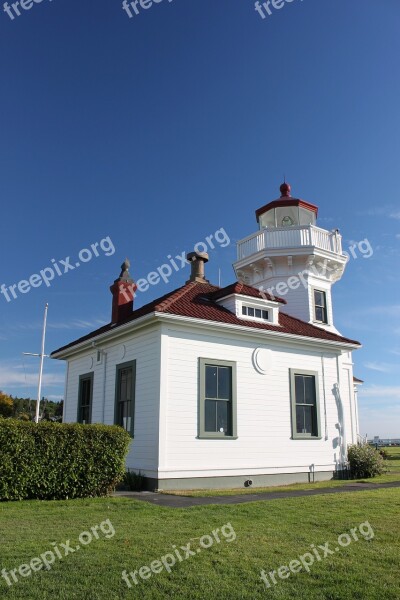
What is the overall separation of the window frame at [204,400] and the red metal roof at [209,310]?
108 cm

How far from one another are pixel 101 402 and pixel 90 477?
16.4ft

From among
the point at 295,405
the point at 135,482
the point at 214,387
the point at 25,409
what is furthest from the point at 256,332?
the point at 25,409

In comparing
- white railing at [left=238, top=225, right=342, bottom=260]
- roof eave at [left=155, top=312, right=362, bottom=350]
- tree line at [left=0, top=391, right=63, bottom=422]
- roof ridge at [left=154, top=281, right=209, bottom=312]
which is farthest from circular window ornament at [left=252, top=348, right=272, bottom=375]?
tree line at [left=0, top=391, right=63, bottom=422]

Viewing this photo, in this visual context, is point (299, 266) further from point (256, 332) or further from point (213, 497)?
point (213, 497)

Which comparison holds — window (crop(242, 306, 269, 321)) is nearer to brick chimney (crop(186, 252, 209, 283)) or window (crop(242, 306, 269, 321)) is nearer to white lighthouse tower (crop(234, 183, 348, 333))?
brick chimney (crop(186, 252, 209, 283))

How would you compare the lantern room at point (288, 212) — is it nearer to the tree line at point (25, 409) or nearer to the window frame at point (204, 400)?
the window frame at point (204, 400)

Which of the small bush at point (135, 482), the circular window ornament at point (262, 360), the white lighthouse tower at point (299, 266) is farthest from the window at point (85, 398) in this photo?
the white lighthouse tower at point (299, 266)

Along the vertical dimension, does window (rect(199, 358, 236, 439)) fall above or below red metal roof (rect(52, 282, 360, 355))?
below

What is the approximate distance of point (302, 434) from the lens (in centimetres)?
1466

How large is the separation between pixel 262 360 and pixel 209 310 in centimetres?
209

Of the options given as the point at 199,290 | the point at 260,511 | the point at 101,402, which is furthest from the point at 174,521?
the point at 199,290

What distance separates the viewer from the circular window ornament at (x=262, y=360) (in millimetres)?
13922

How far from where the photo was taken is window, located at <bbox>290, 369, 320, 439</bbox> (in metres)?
14.6

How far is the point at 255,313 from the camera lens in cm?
1493
